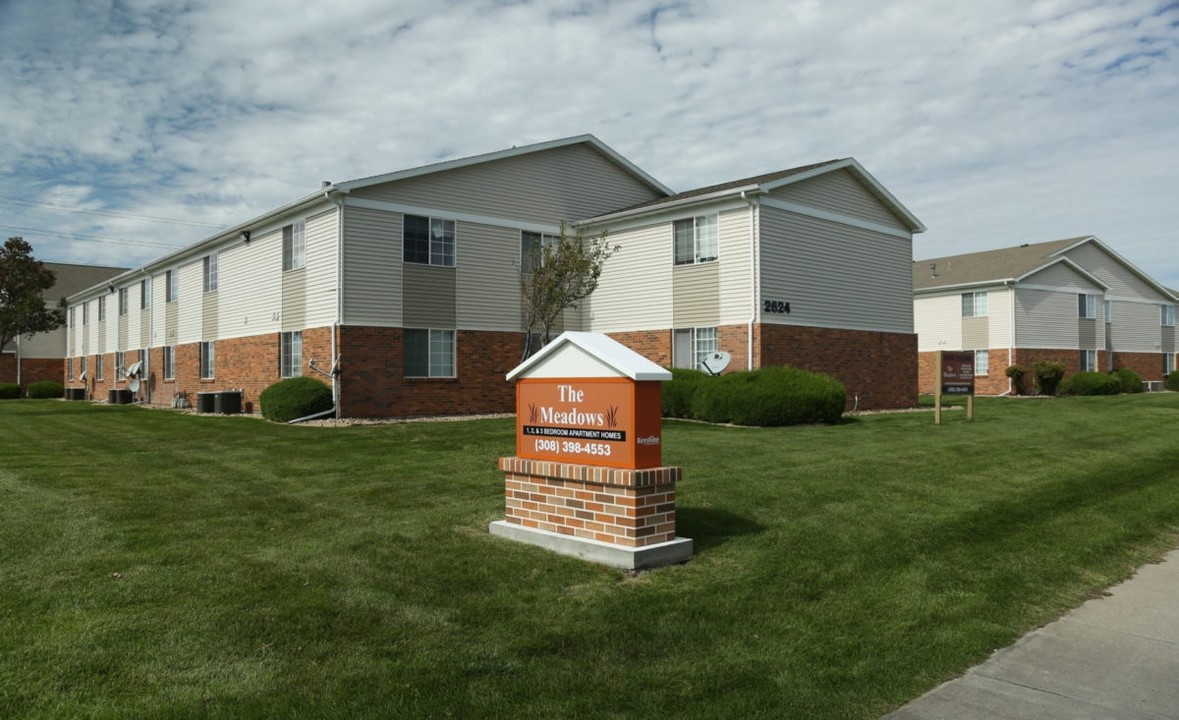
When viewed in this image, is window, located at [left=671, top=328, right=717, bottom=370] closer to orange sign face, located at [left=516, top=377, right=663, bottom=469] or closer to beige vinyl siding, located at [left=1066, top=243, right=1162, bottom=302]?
orange sign face, located at [left=516, top=377, right=663, bottom=469]

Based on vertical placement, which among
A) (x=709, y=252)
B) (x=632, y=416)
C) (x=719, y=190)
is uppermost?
(x=719, y=190)

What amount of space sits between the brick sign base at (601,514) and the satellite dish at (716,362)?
44.9 ft

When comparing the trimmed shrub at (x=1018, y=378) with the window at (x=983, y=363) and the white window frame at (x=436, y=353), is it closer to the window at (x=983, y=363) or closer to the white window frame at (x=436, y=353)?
the window at (x=983, y=363)

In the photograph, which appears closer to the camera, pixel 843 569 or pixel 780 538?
pixel 843 569

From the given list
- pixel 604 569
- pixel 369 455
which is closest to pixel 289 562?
pixel 604 569

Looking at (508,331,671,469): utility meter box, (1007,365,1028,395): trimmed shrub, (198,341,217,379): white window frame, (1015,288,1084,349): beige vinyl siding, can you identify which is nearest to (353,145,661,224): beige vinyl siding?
(198,341,217,379): white window frame

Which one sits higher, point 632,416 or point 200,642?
point 632,416

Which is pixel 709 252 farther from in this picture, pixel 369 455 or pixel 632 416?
pixel 632 416

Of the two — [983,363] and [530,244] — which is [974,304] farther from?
[530,244]

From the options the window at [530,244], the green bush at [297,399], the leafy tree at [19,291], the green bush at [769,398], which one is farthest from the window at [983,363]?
the leafy tree at [19,291]

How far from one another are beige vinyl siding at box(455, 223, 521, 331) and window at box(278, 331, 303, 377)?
4281mm

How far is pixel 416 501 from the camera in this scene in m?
9.34

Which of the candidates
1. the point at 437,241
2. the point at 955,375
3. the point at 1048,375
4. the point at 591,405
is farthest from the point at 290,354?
the point at 1048,375

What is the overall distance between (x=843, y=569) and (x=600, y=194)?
69.0ft
